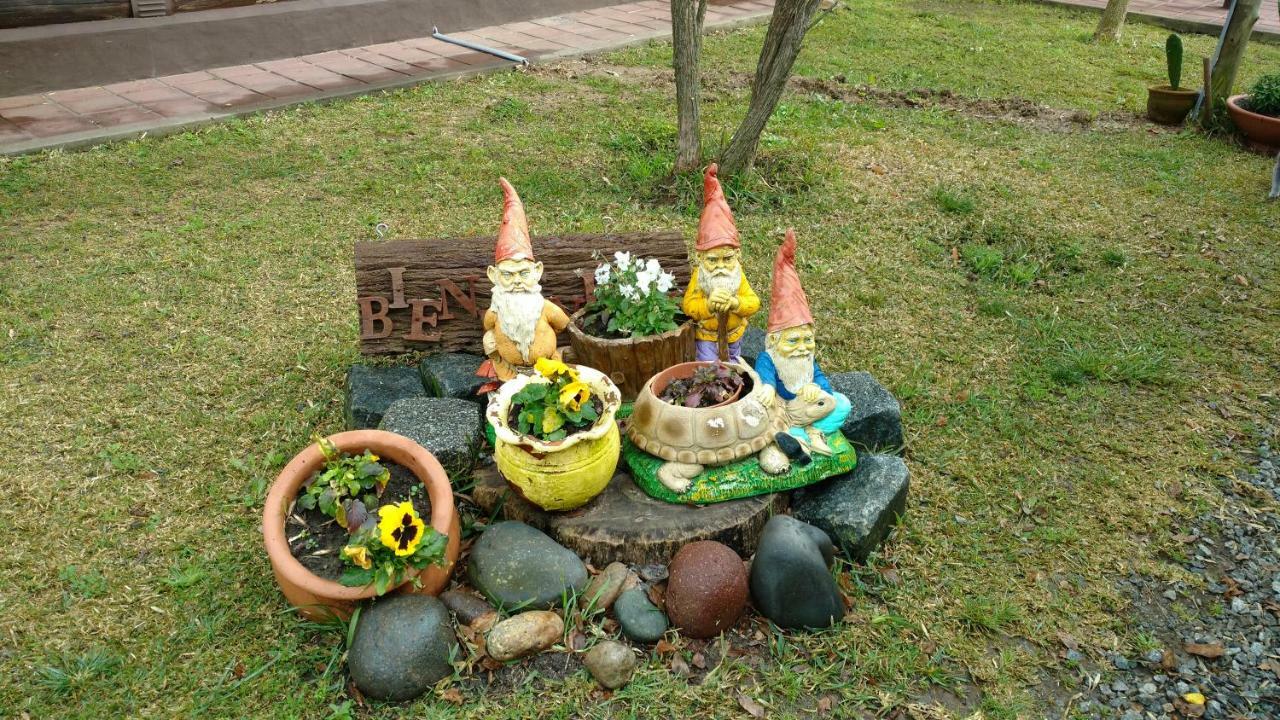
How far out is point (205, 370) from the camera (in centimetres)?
461

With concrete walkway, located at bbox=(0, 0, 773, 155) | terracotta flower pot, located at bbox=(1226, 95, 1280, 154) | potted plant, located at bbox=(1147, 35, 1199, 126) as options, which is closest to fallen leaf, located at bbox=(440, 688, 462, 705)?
concrete walkway, located at bbox=(0, 0, 773, 155)

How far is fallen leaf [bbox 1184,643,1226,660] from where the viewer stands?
10.5ft

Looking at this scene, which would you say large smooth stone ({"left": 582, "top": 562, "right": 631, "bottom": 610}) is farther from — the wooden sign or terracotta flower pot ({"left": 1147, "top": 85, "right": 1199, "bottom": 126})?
terracotta flower pot ({"left": 1147, "top": 85, "right": 1199, "bottom": 126})

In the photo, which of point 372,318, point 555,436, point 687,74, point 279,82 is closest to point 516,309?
point 555,436

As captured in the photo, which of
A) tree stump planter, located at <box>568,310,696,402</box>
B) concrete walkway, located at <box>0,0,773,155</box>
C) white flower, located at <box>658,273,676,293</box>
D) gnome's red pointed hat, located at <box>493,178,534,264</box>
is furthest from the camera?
concrete walkway, located at <box>0,0,773,155</box>

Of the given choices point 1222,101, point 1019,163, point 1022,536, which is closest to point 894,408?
point 1022,536

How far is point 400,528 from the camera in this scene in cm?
299

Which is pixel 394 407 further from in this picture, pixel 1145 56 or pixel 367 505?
pixel 1145 56

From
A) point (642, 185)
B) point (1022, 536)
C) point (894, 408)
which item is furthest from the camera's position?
point (642, 185)

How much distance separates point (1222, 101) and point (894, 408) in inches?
235

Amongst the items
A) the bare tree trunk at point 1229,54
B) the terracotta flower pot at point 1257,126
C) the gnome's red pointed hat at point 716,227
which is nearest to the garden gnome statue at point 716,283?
the gnome's red pointed hat at point 716,227

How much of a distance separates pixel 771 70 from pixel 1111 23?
6919 mm

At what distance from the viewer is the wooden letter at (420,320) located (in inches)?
170

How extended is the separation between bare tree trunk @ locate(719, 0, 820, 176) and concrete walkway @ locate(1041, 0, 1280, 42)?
816 cm
